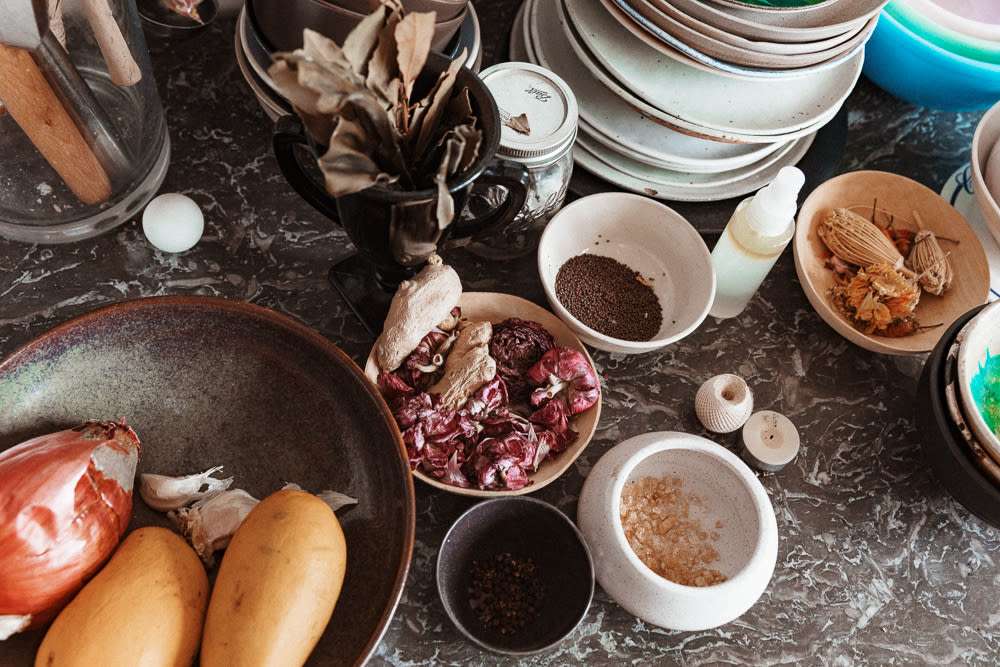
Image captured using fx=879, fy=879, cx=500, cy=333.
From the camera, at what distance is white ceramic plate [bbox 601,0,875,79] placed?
716mm

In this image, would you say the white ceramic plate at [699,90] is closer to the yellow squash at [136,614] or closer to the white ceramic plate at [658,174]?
the white ceramic plate at [658,174]

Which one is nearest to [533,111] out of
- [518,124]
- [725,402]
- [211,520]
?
[518,124]

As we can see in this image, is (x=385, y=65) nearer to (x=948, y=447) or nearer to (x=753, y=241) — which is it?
(x=753, y=241)

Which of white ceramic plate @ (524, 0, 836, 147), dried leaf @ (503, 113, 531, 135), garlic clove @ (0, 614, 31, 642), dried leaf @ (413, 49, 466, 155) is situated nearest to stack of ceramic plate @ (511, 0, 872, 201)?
white ceramic plate @ (524, 0, 836, 147)

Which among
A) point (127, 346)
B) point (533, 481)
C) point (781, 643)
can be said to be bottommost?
point (781, 643)

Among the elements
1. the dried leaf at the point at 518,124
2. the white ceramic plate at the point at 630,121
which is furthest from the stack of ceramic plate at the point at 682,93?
the dried leaf at the point at 518,124

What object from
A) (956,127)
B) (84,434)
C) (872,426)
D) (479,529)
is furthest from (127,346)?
(956,127)

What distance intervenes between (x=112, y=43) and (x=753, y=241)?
541 millimetres

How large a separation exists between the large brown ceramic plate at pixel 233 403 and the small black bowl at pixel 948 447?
43 cm

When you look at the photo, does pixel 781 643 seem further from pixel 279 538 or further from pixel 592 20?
pixel 592 20

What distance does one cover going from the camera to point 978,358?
722 mm

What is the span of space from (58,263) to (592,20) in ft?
1.70

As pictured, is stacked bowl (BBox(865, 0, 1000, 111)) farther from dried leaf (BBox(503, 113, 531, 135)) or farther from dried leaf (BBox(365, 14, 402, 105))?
dried leaf (BBox(365, 14, 402, 105))

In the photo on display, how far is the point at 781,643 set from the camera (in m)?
0.69
